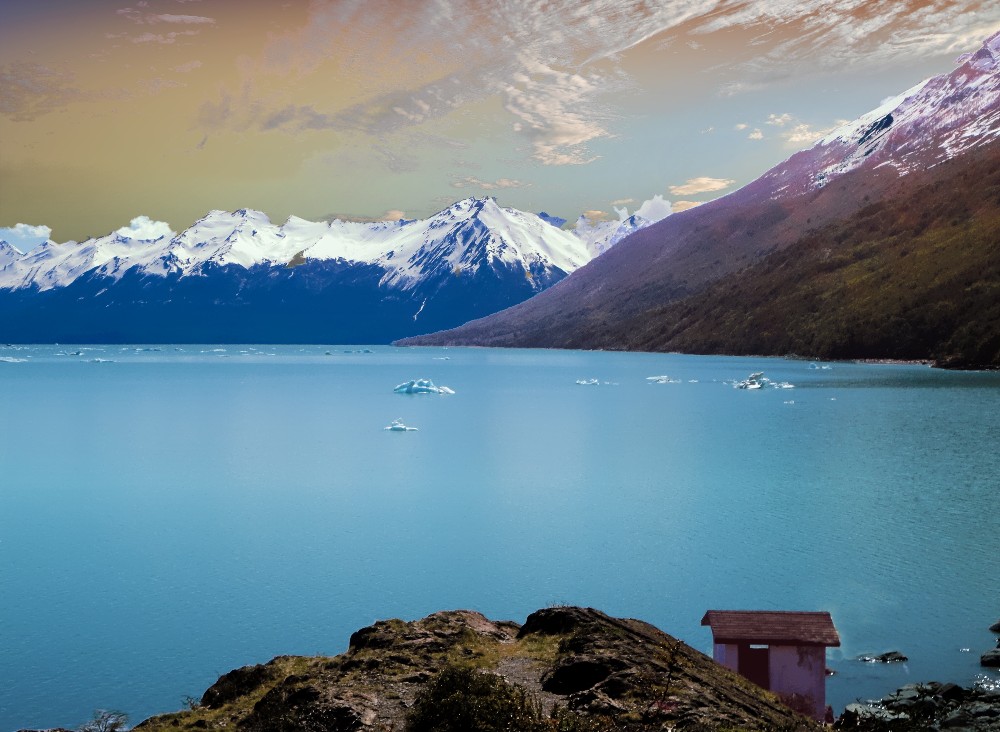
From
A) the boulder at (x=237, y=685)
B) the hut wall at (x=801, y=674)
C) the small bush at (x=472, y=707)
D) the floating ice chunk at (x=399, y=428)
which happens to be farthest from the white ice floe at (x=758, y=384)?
the small bush at (x=472, y=707)

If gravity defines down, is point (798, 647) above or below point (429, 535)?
above

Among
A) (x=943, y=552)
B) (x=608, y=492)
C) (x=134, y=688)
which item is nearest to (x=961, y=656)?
(x=943, y=552)

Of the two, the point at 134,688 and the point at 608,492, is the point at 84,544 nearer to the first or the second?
the point at 134,688

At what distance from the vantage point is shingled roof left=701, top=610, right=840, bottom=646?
17734 millimetres

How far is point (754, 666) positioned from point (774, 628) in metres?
0.91

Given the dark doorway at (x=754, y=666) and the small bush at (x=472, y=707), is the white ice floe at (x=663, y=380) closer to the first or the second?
the dark doorway at (x=754, y=666)

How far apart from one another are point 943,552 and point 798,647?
21.7 meters

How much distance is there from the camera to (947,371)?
172m

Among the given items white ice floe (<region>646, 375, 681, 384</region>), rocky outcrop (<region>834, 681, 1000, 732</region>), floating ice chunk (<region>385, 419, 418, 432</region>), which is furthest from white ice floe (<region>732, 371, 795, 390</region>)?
rocky outcrop (<region>834, 681, 1000, 732</region>)

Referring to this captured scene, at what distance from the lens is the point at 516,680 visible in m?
13.4

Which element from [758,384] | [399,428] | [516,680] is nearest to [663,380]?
[758,384]

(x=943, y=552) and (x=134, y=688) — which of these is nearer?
(x=134, y=688)

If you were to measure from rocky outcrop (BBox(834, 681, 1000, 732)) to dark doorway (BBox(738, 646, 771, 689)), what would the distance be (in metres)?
1.64

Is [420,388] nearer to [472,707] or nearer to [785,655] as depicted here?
[785,655]
